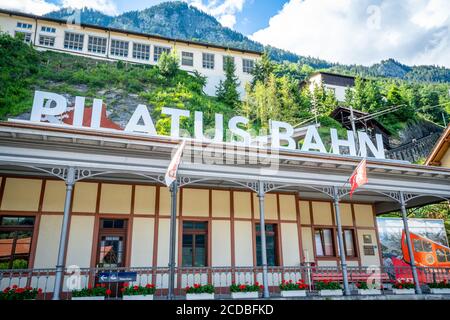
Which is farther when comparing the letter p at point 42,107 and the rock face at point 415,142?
the rock face at point 415,142

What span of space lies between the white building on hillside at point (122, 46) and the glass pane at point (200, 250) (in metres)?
36.1

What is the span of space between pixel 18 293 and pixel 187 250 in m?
5.75

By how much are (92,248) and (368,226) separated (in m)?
13.3

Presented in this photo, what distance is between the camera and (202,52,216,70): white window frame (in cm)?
4969

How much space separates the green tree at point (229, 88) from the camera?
147 ft

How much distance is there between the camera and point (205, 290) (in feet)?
36.9

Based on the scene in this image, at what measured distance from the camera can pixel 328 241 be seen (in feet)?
54.4

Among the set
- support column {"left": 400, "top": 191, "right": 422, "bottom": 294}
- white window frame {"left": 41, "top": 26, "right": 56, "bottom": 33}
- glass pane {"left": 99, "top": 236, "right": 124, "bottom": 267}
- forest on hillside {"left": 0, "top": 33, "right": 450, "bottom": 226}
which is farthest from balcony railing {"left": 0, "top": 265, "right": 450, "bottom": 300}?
white window frame {"left": 41, "top": 26, "right": 56, "bottom": 33}

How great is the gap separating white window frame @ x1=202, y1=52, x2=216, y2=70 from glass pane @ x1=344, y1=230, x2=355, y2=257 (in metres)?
37.6

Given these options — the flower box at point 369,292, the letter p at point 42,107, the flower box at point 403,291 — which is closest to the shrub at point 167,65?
the letter p at point 42,107

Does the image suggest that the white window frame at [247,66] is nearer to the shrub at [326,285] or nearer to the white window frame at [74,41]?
the white window frame at [74,41]

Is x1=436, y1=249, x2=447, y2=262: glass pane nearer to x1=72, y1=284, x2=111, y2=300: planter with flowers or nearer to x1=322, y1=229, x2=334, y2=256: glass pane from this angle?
x1=322, y1=229, x2=334, y2=256: glass pane
